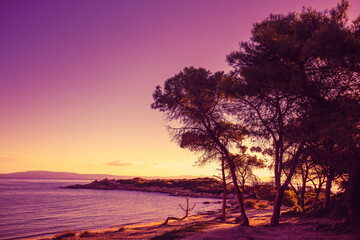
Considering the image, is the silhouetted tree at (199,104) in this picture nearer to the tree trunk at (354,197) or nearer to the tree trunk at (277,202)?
the tree trunk at (277,202)

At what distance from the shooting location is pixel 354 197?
10445 millimetres

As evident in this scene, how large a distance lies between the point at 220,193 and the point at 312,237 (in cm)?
6256

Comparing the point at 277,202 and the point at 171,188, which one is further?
the point at 171,188

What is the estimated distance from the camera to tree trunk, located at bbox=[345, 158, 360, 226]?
33.6ft

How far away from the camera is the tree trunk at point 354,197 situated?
1024 centimetres

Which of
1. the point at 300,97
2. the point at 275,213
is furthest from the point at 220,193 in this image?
the point at 300,97

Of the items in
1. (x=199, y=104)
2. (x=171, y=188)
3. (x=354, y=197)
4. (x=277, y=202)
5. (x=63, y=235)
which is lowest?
(x=171, y=188)

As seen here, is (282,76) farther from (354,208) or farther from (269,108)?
(354,208)

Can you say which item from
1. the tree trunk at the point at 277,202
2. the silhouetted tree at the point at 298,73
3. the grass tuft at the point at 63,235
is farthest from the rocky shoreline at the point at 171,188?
the silhouetted tree at the point at 298,73

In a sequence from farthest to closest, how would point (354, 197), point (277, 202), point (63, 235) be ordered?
point (63, 235), point (277, 202), point (354, 197)

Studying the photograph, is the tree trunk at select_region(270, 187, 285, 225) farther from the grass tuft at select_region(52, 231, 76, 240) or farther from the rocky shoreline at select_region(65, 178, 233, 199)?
the rocky shoreline at select_region(65, 178, 233, 199)

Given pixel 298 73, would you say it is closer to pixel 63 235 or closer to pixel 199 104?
pixel 199 104

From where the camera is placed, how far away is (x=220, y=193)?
69688 millimetres

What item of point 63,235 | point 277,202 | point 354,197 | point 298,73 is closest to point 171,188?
point 63,235
